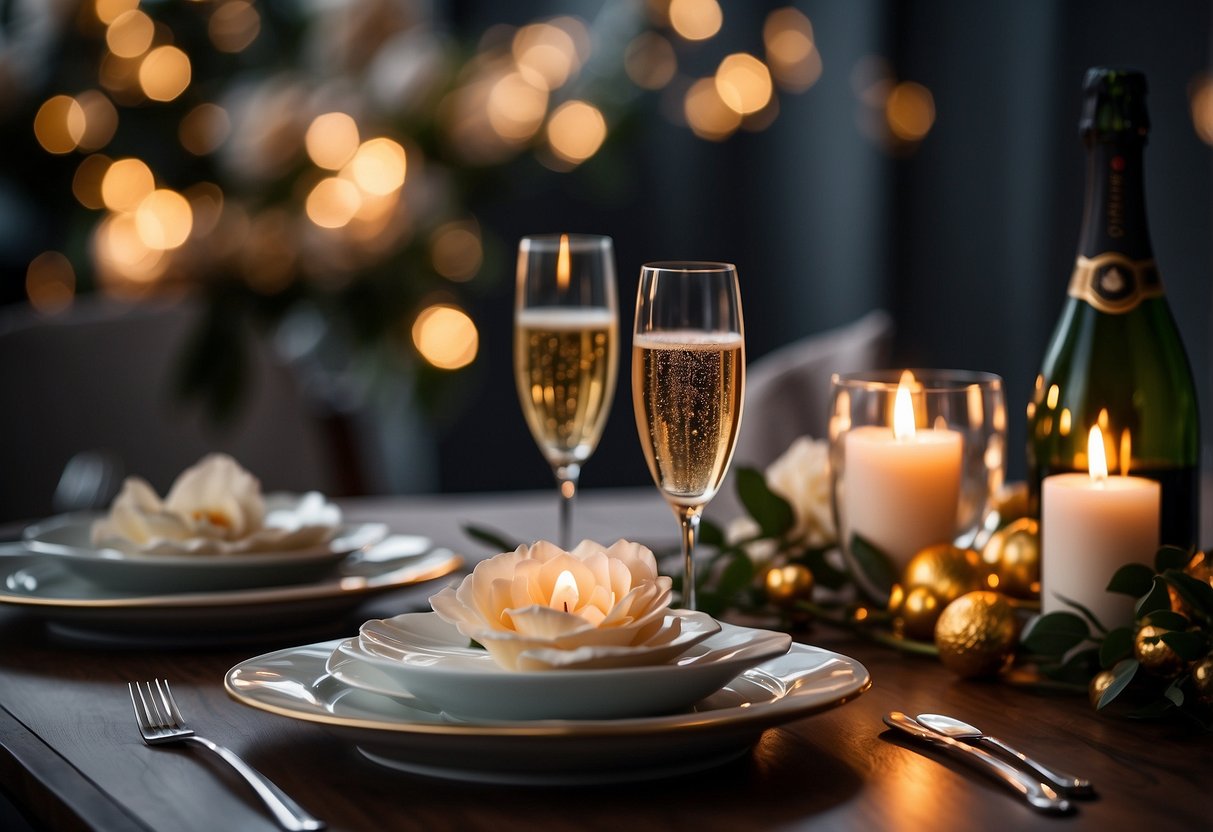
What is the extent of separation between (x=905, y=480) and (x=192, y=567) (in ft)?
1.59

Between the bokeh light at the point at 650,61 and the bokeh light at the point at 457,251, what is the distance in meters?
0.49

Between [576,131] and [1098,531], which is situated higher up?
[576,131]

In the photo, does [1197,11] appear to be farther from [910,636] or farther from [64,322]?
[910,636]

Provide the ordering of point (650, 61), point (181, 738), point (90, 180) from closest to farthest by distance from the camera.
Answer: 1. point (181, 738)
2. point (90, 180)
3. point (650, 61)

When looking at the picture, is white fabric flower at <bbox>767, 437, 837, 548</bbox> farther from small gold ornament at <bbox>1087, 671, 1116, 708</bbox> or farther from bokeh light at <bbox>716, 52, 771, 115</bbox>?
bokeh light at <bbox>716, 52, 771, 115</bbox>

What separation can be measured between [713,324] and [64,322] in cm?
153

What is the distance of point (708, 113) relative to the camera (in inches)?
140

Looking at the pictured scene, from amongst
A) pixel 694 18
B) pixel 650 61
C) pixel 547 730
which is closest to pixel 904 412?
pixel 547 730

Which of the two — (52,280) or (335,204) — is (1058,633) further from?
(52,280)

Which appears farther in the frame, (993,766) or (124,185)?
(124,185)

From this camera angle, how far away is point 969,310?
364 centimetres

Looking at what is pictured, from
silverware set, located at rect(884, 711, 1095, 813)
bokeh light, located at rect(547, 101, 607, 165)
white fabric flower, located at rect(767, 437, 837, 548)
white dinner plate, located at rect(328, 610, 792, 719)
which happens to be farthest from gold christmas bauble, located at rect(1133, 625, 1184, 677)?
bokeh light, located at rect(547, 101, 607, 165)

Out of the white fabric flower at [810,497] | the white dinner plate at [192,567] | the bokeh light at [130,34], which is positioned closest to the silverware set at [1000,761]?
the white fabric flower at [810,497]

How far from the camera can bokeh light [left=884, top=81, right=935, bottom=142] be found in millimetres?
3580
